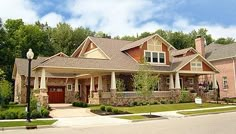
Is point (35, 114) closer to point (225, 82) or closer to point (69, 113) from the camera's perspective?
point (69, 113)

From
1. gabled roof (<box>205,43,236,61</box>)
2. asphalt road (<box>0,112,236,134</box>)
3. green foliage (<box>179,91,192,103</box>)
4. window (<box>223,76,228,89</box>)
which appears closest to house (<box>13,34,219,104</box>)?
green foliage (<box>179,91,192,103</box>)

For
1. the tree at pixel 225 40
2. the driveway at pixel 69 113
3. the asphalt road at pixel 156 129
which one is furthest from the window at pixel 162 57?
the tree at pixel 225 40

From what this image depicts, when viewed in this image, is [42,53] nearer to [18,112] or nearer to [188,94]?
[188,94]

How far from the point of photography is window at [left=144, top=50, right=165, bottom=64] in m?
35.7

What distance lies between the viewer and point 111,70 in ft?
102

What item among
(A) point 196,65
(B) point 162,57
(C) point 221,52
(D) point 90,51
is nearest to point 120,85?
(B) point 162,57

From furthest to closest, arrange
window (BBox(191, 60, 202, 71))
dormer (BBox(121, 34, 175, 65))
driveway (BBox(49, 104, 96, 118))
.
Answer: window (BBox(191, 60, 202, 71)) → dormer (BBox(121, 34, 175, 65)) → driveway (BBox(49, 104, 96, 118))

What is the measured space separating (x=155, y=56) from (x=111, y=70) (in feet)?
25.2

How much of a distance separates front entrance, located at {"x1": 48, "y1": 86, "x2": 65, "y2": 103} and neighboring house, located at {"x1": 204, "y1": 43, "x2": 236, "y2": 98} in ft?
76.1

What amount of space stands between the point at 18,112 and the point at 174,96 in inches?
764

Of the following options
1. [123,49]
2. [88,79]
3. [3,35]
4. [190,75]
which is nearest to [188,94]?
[190,75]

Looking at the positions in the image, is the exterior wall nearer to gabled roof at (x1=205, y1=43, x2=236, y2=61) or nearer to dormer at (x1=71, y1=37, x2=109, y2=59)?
gabled roof at (x1=205, y1=43, x2=236, y2=61)

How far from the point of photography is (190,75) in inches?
1567

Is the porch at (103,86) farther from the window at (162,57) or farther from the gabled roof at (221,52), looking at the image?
the gabled roof at (221,52)
